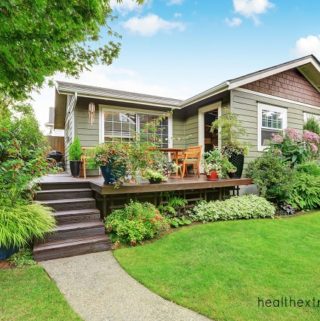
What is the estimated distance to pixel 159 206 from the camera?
16.9ft

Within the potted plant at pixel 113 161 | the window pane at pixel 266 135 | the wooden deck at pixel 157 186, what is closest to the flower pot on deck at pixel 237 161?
the wooden deck at pixel 157 186

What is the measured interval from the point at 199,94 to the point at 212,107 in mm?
786

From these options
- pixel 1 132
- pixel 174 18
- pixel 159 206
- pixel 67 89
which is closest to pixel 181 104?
pixel 174 18

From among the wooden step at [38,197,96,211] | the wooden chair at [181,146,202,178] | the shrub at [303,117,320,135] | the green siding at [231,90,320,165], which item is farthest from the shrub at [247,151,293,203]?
the wooden step at [38,197,96,211]

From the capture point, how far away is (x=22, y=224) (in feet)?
10.9

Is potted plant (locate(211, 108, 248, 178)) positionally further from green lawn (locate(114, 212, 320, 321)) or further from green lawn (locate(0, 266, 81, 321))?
green lawn (locate(0, 266, 81, 321))

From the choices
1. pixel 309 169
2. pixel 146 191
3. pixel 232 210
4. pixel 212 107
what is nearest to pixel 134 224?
pixel 146 191

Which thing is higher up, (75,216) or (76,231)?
(75,216)

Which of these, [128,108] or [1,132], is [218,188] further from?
[1,132]

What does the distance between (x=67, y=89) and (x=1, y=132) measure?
2.60m

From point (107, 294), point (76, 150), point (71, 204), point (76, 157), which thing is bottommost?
point (107, 294)

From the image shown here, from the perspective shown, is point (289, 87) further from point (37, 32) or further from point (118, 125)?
point (37, 32)

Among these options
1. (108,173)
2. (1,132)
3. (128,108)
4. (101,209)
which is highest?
(128,108)

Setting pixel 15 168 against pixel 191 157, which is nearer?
pixel 15 168
